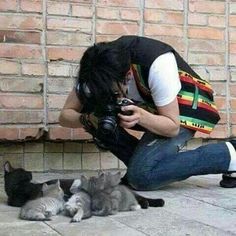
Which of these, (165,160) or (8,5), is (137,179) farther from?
(8,5)

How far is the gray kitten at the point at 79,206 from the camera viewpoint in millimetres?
2047

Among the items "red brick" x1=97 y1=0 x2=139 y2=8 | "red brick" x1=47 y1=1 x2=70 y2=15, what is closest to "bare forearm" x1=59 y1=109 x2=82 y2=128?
"red brick" x1=47 y1=1 x2=70 y2=15

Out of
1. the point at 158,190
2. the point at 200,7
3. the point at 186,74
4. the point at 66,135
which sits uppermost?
the point at 200,7

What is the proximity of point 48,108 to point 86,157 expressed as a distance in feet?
1.21

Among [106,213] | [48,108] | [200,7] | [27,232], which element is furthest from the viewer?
[200,7]

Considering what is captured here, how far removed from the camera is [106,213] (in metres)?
2.11

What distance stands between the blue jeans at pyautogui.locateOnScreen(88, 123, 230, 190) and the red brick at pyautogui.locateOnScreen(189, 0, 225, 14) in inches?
38.6

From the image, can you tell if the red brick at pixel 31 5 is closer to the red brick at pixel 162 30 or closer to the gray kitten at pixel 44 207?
the red brick at pixel 162 30

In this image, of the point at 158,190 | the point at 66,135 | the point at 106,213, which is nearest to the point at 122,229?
the point at 106,213

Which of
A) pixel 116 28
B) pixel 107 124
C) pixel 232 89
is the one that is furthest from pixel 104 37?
pixel 107 124

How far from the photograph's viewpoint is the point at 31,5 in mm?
3037

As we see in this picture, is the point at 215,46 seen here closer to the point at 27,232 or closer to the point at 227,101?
the point at 227,101

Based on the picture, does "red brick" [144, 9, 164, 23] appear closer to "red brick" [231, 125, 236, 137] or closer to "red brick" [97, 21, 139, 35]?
"red brick" [97, 21, 139, 35]

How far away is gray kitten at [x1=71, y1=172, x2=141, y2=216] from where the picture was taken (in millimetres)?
2104
